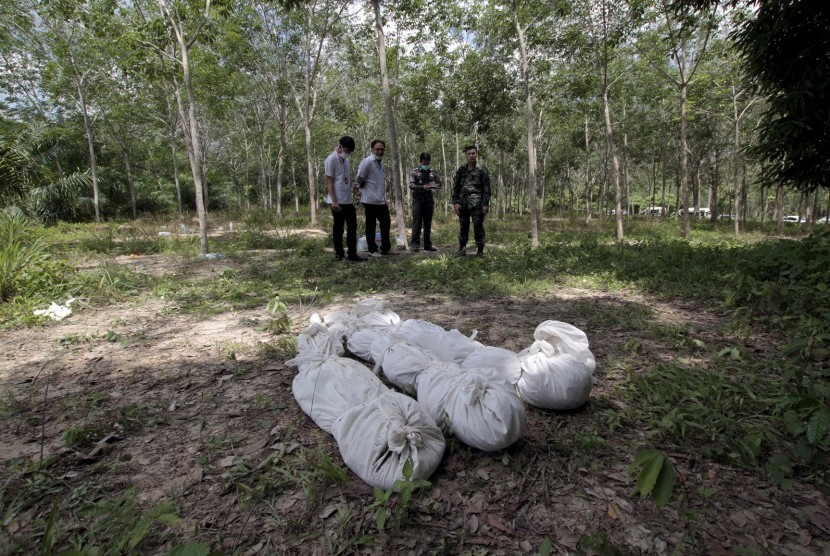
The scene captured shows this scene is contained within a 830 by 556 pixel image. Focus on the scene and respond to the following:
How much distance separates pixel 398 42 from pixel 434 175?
24.5 ft

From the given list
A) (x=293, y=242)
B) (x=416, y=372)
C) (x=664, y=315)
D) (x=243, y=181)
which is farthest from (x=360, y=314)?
(x=243, y=181)

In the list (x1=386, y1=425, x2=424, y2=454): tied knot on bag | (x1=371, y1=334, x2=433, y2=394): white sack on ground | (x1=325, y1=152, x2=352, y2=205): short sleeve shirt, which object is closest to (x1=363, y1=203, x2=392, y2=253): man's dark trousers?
(x1=325, y1=152, x2=352, y2=205): short sleeve shirt

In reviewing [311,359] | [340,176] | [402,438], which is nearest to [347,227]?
[340,176]

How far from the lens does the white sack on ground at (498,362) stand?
7.10 ft

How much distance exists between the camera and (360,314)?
3.10 meters

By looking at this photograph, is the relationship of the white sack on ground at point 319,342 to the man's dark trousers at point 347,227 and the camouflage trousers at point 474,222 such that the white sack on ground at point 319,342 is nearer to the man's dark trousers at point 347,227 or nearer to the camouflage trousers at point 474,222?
the man's dark trousers at point 347,227

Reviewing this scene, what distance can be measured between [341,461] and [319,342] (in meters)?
0.94

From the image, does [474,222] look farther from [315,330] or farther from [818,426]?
[818,426]

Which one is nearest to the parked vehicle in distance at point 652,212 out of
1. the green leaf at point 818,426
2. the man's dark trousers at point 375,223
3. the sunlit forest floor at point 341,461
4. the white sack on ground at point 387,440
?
the man's dark trousers at point 375,223

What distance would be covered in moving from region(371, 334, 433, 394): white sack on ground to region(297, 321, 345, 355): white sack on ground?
277mm

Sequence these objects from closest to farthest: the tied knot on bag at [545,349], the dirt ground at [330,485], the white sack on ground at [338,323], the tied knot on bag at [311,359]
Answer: the dirt ground at [330,485], the tied knot on bag at [545,349], the tied knot on bag at [311,359], the white sack on ground at [338,323]

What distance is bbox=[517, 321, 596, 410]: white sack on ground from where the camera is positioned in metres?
2.03

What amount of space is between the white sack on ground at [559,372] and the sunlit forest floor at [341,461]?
0.10 metres

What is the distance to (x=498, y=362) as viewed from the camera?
2.20 meters
